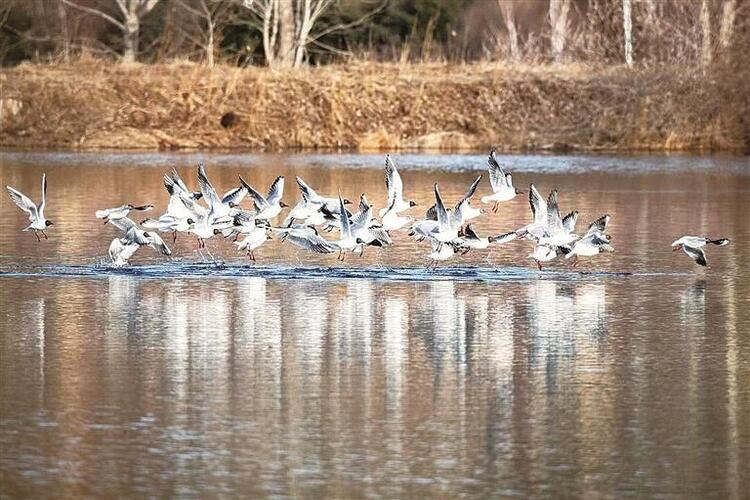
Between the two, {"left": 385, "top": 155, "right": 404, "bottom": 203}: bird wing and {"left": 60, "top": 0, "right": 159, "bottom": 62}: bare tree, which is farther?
{"left": 60, "top": 0, "right": 159, "bottom": 62}: bare tree

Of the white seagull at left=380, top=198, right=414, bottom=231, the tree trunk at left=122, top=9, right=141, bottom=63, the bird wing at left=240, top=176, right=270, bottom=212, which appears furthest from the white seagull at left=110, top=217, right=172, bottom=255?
the tree trunk at left=122, top=9, right=141, bottom=63

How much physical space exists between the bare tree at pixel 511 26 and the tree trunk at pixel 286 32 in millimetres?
6719

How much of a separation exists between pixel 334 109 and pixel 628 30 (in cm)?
907

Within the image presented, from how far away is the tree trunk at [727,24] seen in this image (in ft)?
142

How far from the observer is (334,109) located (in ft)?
153

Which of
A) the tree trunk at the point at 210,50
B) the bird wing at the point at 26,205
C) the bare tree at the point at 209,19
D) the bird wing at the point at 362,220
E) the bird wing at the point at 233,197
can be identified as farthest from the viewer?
the bare tree at the point at 209,19

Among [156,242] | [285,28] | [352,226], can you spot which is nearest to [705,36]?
[285,28]

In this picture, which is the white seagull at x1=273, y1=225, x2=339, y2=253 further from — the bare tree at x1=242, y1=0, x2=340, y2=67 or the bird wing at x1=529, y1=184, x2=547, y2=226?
the bare tree at x1=242, y1=0, x2=340, y2=67

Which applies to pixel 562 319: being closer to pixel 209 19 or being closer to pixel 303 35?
pixel 209 19

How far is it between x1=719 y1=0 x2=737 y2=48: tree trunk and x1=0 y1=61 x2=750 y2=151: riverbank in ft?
5.33

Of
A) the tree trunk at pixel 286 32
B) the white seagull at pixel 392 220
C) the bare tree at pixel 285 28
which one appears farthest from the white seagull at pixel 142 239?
the tree trunk at pixel 286 32

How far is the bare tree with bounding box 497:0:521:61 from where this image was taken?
52.8 metres

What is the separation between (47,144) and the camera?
45625mm

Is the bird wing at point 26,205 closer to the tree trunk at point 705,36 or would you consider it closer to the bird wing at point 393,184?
the bird wing at point 393,184
